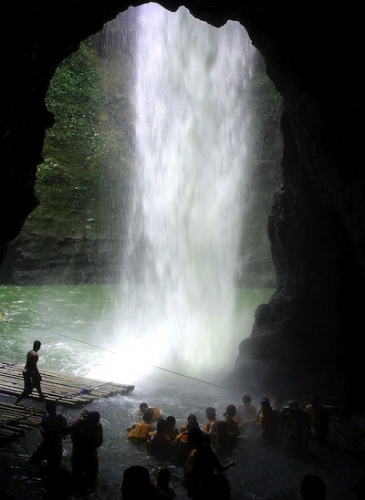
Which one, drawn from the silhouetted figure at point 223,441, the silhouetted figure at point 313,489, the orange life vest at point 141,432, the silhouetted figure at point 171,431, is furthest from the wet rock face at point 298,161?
the silhouetted figure at point 313,489

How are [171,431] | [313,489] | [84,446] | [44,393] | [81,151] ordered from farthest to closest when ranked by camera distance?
1. [81,151]
2. [44,393]
3. [171,431]
4. [84,446]
5. [313,489]

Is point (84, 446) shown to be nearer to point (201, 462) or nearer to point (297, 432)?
point (201, 462)

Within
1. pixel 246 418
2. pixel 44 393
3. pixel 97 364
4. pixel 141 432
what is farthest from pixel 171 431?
pixel 97 364

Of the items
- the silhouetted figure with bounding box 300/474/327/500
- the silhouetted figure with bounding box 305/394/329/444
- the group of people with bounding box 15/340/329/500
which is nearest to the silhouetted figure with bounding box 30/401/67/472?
the group of people with bounding box 15/340/329/500

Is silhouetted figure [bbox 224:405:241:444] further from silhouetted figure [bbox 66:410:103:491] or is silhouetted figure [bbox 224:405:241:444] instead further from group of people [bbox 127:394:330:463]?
silhouetted figure [bbox 66:410:103:491]

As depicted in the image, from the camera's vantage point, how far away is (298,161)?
41.9ft

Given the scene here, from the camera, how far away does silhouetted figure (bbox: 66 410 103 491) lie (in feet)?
20.9

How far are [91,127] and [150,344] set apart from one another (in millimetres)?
19666

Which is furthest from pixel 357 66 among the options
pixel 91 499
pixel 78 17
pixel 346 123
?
pixel 91 499

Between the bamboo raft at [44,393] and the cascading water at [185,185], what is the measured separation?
5.45m

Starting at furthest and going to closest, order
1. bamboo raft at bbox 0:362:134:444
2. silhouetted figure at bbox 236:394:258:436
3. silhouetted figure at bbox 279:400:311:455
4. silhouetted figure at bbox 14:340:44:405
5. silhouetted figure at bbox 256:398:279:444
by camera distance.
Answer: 1. silhouetted figure at bbox 14:340:44:405
2. silhouetted figure at bbox 236:394:258:436
3. silhouetted figure at bbox 256:398:279:444
4. bamboo raft at bbox 0:362:134:444
5. silhouetted figure at bbox 279:400:311:455

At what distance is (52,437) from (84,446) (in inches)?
22.7

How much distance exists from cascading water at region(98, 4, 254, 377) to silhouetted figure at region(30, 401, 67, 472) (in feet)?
33.4

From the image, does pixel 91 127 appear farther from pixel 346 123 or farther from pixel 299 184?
pixel 346 123
